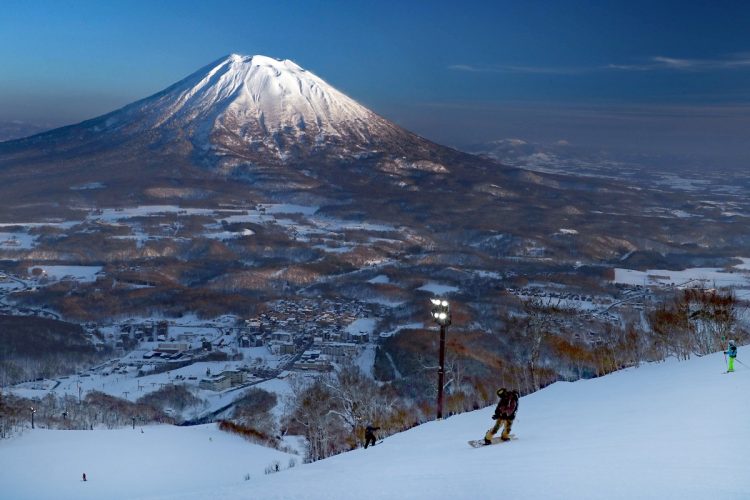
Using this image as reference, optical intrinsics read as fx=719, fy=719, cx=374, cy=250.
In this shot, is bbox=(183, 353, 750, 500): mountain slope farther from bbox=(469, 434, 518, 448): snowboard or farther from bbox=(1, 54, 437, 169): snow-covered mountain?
bbox=(1, 54, 437, 169): snow-covered mountain

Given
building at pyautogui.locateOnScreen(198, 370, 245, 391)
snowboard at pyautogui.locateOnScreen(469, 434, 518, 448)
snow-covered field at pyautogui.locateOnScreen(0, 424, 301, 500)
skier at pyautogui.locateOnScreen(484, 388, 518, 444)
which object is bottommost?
building at pyautogui.locateOnScreen(198, 370, 245, 391)

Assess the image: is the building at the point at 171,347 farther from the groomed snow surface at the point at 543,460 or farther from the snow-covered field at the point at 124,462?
the groomed snow surface at the point at 543,460

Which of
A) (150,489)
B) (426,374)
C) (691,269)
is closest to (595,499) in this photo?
(150,489)

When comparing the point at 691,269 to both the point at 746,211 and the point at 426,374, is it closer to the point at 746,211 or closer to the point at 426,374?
the point at 426,374

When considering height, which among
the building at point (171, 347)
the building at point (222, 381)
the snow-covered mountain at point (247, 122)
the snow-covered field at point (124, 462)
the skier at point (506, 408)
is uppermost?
the snow-covered mountain at point (247, 122)

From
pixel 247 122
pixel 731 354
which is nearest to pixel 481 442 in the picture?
pixel 731 354

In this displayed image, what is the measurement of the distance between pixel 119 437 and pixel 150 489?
579 cm

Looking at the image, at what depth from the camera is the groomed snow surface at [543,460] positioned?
763cm

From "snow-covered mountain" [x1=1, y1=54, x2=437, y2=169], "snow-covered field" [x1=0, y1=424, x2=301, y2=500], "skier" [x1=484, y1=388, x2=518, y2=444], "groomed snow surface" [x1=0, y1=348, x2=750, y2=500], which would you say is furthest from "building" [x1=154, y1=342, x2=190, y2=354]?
"snow-covered mountain" [x1=1, y1=54, x2=437, y2=169]

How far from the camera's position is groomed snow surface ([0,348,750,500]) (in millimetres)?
7629

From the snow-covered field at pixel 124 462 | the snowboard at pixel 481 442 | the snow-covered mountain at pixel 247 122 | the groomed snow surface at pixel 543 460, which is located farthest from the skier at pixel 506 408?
the snow-covered mountain at pixel 247 122

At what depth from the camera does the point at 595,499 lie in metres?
7.05

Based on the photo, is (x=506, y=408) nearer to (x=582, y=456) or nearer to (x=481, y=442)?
(x=481, y=442)

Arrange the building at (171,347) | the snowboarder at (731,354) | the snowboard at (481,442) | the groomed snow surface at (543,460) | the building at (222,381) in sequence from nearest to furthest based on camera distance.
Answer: the groomed snow surface at (543,460) → the snowboard at (481,442) → the snowboarder at (731,354) → the building at (222,381) → the building at (171,347)
